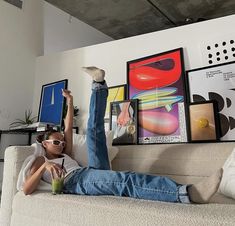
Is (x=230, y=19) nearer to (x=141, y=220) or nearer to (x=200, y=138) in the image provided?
(x=200, y=138)

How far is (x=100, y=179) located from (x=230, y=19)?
166 cm

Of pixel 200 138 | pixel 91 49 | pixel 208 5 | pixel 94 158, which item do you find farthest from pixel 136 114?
pixel 208 5

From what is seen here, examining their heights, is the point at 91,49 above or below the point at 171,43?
above

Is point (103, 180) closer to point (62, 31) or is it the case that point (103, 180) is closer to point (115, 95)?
point (115, 95)

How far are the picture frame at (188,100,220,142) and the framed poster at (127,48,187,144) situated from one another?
2.6 inches

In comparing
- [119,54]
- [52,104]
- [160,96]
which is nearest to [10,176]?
[160,96]

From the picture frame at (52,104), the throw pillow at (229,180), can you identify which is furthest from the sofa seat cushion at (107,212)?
the picture frame at (52,104)

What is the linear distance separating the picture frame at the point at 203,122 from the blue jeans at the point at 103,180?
29.2 inches

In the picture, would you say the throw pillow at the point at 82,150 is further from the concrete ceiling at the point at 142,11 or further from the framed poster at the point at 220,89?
the concrete ceiling at the point at 142,11

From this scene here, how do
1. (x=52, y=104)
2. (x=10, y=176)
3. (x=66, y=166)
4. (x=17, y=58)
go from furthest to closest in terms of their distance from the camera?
1. (x=17, y=58)
2. (x=52, y=104)
3. (x=66, y=166)
4. (x=10, y=176)

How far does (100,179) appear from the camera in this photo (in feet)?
4.52

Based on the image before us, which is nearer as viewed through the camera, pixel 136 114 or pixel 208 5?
pixel 136 114

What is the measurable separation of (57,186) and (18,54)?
2.40 meters

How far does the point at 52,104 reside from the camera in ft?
9.95
